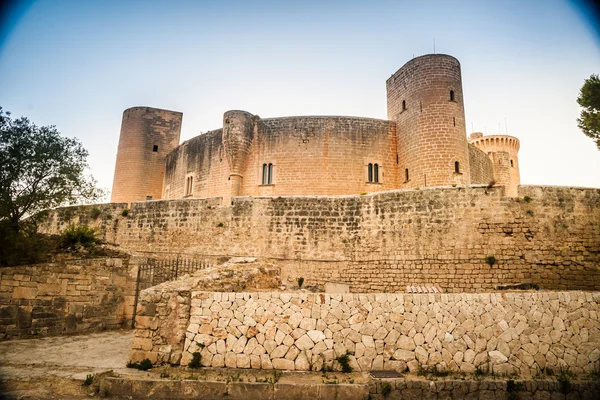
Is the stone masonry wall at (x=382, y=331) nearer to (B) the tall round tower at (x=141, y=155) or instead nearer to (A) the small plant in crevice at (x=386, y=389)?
(A) the small plant in crevice at (x=386, y=389)

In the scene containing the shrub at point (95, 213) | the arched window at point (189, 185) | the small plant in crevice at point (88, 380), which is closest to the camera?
the small plant in crevice at point (88, 380)

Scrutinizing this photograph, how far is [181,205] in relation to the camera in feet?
56.7

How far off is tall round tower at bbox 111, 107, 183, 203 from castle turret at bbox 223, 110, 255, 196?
1071 centimetres

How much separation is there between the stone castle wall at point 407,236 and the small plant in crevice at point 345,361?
696 centimetres

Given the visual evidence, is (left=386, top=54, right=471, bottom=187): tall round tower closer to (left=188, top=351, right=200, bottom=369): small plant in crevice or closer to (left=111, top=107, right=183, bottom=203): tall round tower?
(left=188, top=351, right=200, bottom=369): small plant in crevice

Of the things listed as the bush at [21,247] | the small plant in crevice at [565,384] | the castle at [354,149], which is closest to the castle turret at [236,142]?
the castle at [354,149]

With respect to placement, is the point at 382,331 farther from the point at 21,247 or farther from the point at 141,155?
the point at 141,155

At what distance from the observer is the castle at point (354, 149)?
68.3ft

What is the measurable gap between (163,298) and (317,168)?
52.5 feet

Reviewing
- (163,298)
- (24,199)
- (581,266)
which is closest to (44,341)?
(163,298)

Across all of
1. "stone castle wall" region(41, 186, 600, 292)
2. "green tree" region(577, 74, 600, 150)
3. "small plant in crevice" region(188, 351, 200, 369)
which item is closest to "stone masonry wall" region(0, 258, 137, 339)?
"stone castle wall" region(41, 186, 600, 292)

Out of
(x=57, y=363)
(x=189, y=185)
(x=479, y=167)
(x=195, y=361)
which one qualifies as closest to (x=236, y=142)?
(x=189, y=185)

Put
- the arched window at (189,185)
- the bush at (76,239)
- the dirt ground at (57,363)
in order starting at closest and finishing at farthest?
1. the dirt ground at (57,363)
2. the bush at (76,239)
3. the arched window at (189,185)

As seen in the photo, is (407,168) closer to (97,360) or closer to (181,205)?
(181,205)
